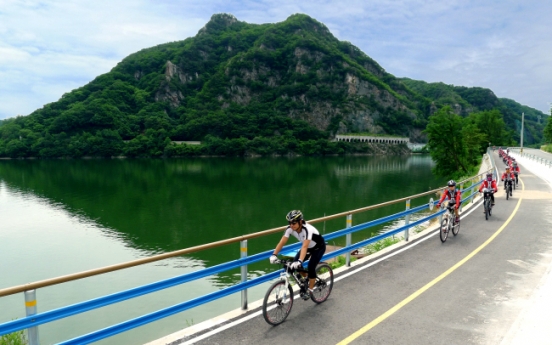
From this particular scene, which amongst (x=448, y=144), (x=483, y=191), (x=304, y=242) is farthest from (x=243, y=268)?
(x=448, y=144)

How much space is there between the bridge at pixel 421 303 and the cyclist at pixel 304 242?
0.93 metres

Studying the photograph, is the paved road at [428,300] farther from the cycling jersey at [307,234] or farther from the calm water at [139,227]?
the calm water at [139,227]

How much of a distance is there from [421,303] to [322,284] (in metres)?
2.04

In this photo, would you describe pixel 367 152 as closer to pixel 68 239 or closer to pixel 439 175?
pixel 439 175

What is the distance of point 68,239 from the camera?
107 ft

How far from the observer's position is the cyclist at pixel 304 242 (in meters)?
6.56

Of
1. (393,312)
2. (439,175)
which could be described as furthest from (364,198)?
(393,312)

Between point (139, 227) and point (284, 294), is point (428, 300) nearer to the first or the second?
point (284, 294)

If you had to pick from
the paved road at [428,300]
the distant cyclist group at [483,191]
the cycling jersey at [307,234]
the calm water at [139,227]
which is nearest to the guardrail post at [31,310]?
the paved road at [428,300]

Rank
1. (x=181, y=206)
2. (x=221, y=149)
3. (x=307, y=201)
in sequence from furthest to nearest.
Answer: (x=221, y=149)
(x=307, y=201)
(x=181, y=206)

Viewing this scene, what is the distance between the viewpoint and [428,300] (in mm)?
7711

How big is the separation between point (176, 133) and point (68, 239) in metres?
145

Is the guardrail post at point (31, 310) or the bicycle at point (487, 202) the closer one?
the guardrail post at point (31, 310)

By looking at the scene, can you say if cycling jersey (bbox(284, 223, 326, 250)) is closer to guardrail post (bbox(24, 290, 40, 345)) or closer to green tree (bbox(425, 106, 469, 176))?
guardrail post (bbox(24, 290, 40, 345))
